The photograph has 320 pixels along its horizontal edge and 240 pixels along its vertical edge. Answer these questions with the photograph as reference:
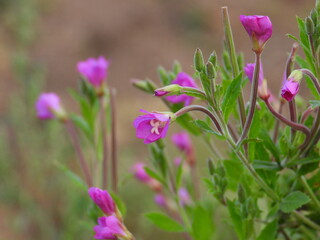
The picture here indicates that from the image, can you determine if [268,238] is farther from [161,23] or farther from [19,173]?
Answer: [161,23]

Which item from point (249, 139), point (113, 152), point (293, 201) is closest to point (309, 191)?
point (293, 201)

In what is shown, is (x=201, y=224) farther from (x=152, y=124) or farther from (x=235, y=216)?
(x=152, y=124)

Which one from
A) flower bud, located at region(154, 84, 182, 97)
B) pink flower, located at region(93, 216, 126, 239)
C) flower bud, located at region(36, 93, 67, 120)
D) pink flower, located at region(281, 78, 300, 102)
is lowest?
pink flower, located at region(93, 216, 126, 239)

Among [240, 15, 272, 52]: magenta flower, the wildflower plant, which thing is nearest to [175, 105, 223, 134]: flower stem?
the wildflower plant

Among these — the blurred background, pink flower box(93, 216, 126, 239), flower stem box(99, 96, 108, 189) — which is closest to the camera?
pink flower box(93, 216, 126, 239)

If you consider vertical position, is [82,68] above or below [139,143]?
below

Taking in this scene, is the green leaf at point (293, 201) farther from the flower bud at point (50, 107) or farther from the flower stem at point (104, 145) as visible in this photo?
the flower bud at point (50, 107)

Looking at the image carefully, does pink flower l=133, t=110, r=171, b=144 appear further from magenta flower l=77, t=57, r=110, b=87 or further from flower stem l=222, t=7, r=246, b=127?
magenta flower l=77, t=57, r=110, b=87

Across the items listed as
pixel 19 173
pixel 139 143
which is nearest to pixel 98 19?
pixel 139 143
